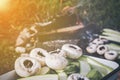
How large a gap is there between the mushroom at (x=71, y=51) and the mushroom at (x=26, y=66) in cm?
21

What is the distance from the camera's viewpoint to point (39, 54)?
139 cm

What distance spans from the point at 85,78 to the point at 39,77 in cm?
28

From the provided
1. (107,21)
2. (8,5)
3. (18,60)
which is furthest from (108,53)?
(8,5)

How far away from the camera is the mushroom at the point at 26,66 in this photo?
1.29m

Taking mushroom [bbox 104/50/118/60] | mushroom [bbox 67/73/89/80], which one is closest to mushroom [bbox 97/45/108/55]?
mushroom [bbox 104/50/118/60]

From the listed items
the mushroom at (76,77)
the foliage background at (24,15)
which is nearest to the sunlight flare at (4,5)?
the foliage background at (24,15)

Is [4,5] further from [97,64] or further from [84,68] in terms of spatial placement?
[97,64]

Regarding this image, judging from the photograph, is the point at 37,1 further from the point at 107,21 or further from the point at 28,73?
the point at 107,21

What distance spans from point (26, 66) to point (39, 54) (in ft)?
0.37

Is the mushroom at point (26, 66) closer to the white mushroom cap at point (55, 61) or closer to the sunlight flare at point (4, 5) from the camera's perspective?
the white mushroom cap at point (55, 61)

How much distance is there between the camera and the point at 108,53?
173cm

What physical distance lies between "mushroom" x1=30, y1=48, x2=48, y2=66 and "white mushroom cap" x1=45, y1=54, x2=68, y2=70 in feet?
0.07

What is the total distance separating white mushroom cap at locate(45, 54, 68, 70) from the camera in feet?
4.61

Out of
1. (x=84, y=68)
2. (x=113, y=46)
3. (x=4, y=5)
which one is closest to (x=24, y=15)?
(x=4, y=5)
